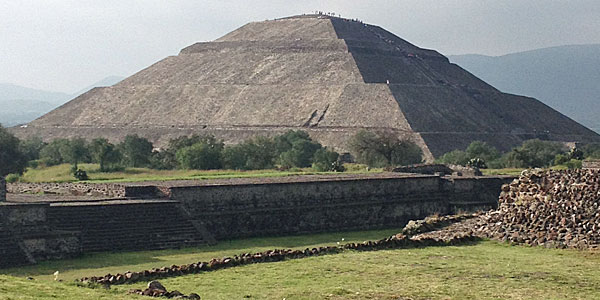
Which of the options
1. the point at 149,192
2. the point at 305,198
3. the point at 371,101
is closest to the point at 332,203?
the point at 305,198

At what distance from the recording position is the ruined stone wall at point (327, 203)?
99.8 ft

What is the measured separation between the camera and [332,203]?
34031 millimetres

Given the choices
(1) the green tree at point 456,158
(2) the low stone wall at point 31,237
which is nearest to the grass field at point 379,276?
(2) the low stone wall at point 31,237

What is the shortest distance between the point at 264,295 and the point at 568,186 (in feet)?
34.2

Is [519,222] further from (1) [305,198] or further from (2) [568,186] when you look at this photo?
(1) [305,198]

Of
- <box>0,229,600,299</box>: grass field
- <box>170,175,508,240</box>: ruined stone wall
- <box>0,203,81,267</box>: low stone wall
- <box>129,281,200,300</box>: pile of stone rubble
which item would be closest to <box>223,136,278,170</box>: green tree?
<box>170,175,508,240</box>: ruined stone wall

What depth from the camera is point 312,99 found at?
304ft

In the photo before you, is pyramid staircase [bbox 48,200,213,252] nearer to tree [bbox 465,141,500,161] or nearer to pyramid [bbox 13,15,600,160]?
tree [bbox 465,141,500,161]

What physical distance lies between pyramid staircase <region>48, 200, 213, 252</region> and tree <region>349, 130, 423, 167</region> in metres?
32.2

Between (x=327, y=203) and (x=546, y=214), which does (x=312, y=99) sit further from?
(x=546, y=214)

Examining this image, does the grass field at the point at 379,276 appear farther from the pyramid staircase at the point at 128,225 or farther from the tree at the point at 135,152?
the tree at the point at 135,152

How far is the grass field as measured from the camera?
16156 mm

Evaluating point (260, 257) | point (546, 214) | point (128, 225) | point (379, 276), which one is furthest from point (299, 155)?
point (379, 276)

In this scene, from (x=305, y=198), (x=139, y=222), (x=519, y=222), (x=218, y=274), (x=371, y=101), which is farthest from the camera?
(x=371, y=101)
